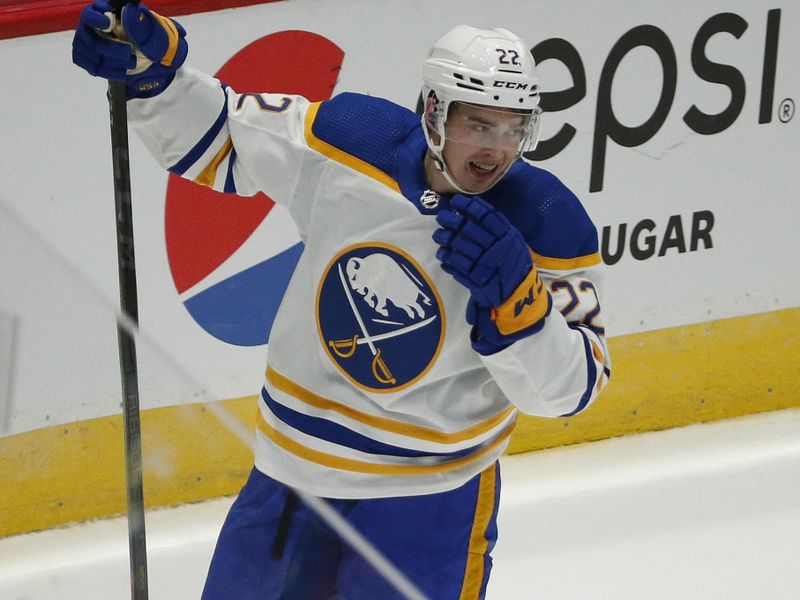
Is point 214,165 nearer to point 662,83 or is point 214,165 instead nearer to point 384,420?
point 384,420

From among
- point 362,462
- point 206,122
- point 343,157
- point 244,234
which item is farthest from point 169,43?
point 244,234

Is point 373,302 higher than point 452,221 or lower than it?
lower

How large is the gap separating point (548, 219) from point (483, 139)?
146mm

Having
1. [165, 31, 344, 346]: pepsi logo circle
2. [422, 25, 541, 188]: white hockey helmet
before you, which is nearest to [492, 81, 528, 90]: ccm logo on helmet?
[422, 25, 541, 188]: white hockey helmet

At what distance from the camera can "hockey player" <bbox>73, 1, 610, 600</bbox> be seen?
170 centimetres

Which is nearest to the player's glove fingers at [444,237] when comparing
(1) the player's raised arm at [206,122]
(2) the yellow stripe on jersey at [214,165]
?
(1) the player's raised arm at [206,122]

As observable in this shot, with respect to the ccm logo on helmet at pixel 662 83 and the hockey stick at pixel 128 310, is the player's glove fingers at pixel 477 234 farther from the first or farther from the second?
the ccm logo on helmet at pixel 662 83

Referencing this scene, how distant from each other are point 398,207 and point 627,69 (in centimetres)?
143

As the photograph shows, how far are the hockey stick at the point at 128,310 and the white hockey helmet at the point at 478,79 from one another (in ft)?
1.38

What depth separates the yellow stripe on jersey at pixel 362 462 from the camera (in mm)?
1906

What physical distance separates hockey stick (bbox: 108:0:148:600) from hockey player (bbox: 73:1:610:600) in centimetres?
4

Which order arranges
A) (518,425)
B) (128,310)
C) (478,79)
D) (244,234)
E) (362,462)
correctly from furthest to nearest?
(518,425), (244,234), (128,310), (362,462), (478,79)

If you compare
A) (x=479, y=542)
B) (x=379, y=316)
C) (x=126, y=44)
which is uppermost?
(x=126, y=44)

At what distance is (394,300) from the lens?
1.81m
